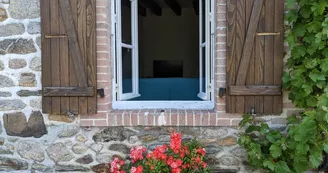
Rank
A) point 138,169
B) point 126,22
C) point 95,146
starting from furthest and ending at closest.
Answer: point 126,22
point 95,146
point 138,169

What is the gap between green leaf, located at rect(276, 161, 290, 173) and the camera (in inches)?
91.3

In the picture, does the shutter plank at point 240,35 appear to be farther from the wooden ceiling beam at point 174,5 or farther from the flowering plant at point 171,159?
the wooden ceiling beam at point 174,5

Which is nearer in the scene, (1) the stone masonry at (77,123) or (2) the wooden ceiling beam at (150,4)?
(1) the stone masonry at (77,123)

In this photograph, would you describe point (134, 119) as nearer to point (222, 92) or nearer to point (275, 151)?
point (222, 92)

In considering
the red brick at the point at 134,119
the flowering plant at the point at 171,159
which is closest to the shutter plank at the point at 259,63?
the flowering plant at the point at 171,159

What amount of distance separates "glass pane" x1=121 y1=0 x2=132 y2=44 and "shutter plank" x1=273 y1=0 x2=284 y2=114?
1.46 meters

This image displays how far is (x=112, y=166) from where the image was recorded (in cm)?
246

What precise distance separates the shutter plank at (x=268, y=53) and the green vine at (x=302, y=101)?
5.2 inches

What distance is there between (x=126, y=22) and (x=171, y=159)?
1.53 metres

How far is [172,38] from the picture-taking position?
7883mm

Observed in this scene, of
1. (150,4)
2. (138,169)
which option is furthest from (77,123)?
(150,4)

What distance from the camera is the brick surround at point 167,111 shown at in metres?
2.55

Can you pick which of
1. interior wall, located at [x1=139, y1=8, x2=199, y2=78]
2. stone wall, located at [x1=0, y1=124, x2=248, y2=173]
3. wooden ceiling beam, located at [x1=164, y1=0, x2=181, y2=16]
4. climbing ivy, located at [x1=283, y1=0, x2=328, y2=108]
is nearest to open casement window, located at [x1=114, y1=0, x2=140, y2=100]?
stone wall, located at [x1=0, y1=124, x2=248, y2=173]

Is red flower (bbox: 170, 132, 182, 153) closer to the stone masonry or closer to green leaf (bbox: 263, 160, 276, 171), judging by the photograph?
the stone masonry
